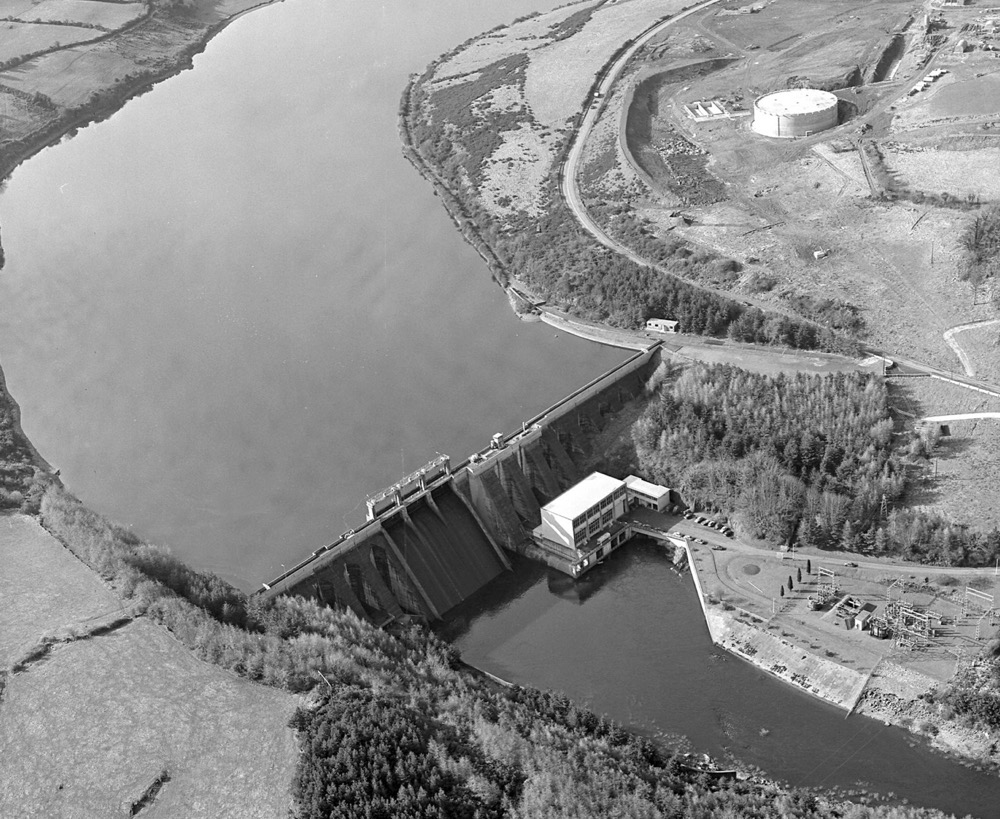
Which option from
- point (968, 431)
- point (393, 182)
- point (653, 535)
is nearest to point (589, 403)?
point (653, 535)

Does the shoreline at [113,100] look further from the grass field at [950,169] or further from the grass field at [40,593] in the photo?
the grass field at [950,169]

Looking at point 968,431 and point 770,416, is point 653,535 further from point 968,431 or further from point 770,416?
point 968,431

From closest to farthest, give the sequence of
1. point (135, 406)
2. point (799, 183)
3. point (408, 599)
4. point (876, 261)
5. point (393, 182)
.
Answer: point (408, 599)
point (135, 406)
point (876, 261)
point (799, 183)
point (393, 182)

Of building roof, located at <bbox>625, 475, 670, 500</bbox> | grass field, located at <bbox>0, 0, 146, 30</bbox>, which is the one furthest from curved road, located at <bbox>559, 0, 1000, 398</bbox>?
grass field, located at <bbox>0, 0, 146, 30</bbox>

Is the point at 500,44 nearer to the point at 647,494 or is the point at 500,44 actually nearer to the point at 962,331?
the point at 962,331

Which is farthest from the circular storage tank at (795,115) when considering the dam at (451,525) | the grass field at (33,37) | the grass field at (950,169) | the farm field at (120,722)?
the grass field at (33,37)

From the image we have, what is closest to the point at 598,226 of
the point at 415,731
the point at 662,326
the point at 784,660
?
the point at 662,326
